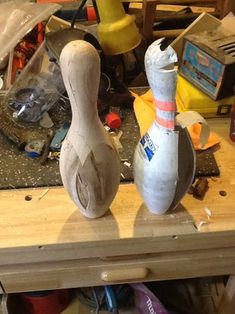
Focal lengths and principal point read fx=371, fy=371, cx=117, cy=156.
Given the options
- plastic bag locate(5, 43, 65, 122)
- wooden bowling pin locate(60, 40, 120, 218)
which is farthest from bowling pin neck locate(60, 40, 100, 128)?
plastic bag locate(5, 43, 65, 122)

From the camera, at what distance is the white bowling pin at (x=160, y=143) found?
0.42 meters

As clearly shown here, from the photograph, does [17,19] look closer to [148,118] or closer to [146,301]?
[148,118]

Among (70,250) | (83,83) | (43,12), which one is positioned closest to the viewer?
(83,83)

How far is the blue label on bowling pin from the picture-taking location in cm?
49

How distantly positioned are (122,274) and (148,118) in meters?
0.29

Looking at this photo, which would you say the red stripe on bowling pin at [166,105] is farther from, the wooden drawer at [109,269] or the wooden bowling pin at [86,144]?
the wooden drawer at [109,269]

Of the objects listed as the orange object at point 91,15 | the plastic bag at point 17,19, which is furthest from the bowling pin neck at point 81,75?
the orange object at point 91,15

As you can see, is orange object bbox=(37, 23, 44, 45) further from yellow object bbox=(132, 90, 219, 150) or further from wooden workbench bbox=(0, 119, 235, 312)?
wooden workbench bbox=(0, 119, 235, 312)

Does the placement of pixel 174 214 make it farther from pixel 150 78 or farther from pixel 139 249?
pixel 150 78

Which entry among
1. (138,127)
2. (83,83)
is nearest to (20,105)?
(138,127)

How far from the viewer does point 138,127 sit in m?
0.70

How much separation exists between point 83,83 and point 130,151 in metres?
0.26

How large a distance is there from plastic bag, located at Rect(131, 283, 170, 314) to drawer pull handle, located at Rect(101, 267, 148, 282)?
22cm

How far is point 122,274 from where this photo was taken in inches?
24.5
